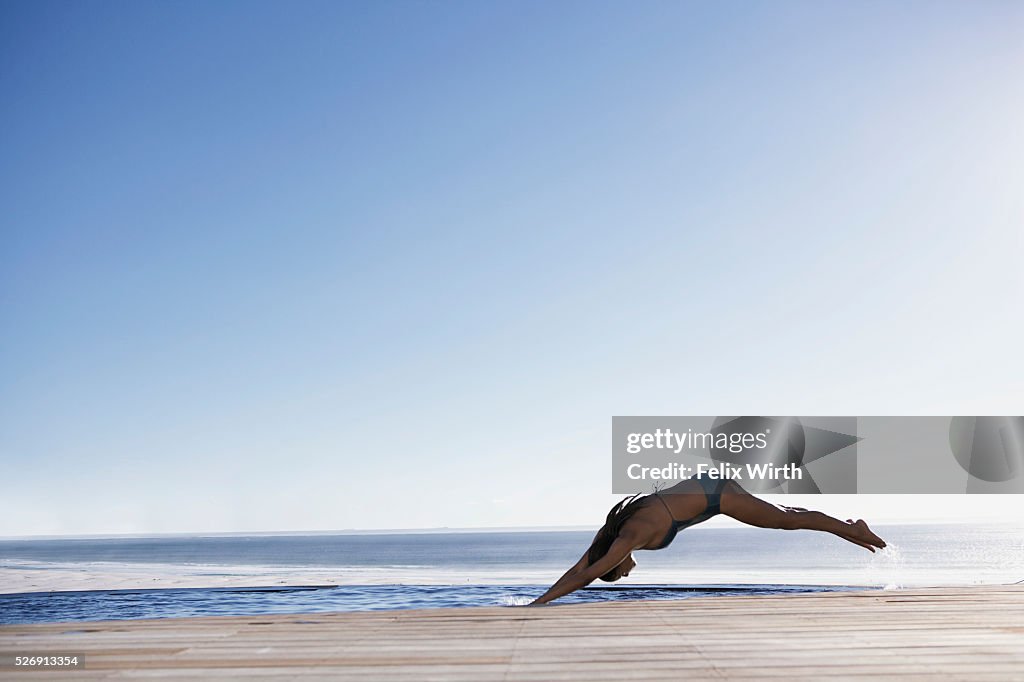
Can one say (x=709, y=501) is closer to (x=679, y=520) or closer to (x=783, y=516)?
(x=679, y=520)

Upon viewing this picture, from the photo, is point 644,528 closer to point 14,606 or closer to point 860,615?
point 860,615

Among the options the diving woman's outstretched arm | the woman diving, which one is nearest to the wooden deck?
the diving woman's outstretched arm

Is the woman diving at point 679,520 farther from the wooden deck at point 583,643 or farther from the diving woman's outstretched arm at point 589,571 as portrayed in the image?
the wooden deck at point 583,643

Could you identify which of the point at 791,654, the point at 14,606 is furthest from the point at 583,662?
the point at 14,606

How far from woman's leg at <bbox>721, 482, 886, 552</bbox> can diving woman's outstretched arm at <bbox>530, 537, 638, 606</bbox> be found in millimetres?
1061

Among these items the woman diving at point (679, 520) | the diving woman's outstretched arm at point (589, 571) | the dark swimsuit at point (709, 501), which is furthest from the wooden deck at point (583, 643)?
the dark swimsuit at point (709, 501)

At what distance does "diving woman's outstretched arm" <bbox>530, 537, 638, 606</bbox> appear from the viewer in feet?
25.7

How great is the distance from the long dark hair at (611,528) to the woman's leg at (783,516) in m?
0.91

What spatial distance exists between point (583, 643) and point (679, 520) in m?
3.49

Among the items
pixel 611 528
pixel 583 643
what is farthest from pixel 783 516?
pixel 583 643

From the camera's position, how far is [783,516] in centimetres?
827

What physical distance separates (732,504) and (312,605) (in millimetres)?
13136

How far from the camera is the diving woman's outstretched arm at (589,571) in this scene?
25.7 ft

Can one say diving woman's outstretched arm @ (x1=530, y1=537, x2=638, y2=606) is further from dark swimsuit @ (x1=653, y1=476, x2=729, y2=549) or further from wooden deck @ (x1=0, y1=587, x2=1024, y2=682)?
wooden deck @ (x1=0, y1=587, x2=1024, y2=682)
